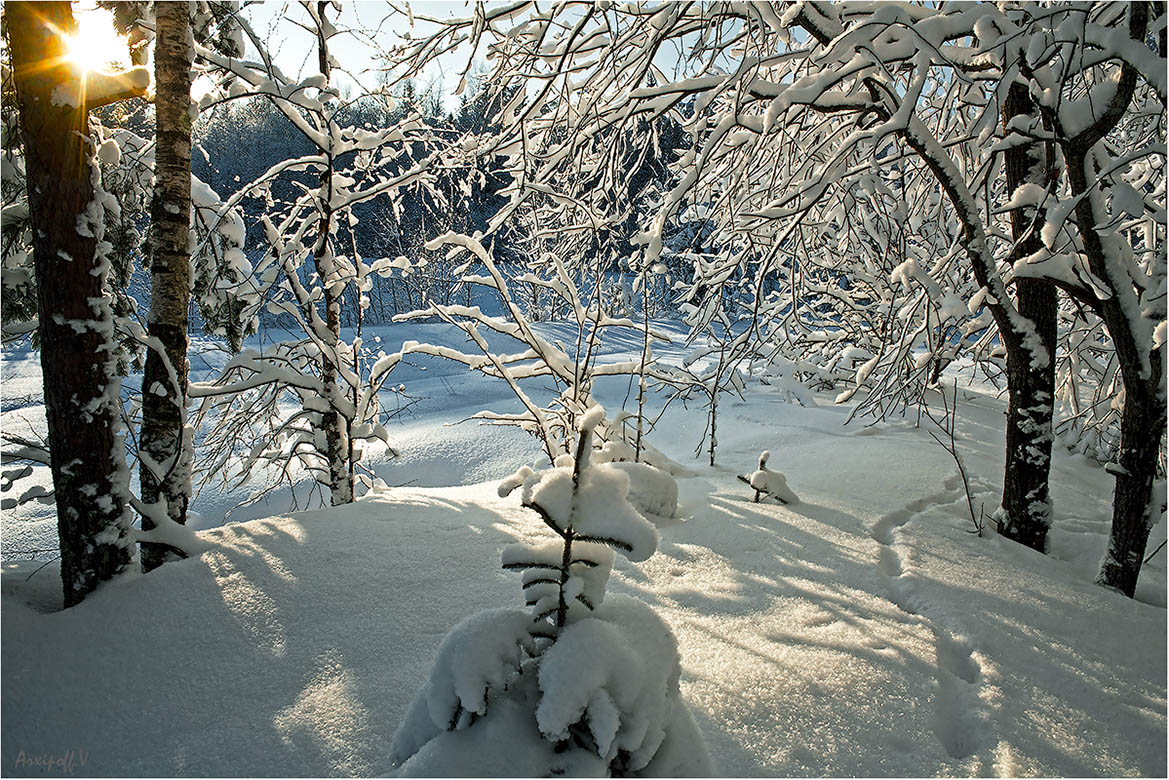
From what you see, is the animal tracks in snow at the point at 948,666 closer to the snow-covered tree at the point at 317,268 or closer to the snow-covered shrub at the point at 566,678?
the snow-covered shrub at the point at 566,678

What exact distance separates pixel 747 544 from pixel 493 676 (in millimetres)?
2060

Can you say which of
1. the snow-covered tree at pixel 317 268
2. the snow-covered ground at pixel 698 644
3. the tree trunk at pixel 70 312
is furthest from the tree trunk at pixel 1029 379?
the tree trunk at pixel 70 312

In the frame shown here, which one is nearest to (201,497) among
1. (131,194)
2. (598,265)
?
(131,194)

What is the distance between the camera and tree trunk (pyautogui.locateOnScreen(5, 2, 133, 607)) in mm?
2012

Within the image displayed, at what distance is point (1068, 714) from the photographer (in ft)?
5.52

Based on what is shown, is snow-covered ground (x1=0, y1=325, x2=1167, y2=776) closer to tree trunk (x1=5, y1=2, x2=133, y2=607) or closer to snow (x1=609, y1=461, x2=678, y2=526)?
snow (x1=609, y1=461, x2=678, y2=526)

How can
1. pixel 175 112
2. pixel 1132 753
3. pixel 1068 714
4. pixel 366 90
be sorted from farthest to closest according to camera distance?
pixel 366 90, pixel 175 112, pixel 1068 714, pixel 1132 753

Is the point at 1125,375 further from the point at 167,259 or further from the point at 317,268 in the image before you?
the point at 317,268

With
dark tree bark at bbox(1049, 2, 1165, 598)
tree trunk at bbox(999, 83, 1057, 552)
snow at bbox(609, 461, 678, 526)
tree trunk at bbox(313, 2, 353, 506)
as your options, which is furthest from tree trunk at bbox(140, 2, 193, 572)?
tree trunk at bbox(999, 83, 1057, 552)

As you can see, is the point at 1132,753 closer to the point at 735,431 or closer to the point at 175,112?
the point at 175,112

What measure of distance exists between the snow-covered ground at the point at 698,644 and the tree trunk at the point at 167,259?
48cm

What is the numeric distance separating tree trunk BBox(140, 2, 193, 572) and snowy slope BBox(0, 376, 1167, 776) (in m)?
0.43

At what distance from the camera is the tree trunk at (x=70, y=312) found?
2012 mm

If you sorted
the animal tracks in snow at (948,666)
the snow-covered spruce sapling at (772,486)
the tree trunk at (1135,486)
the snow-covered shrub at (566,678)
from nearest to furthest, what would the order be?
the snow-covered shrub at (566,678)
the animal tracks in snow at (948,666)
the tree trunk at (1135,486)
the snow-covered spruce sapling at (772,486)
